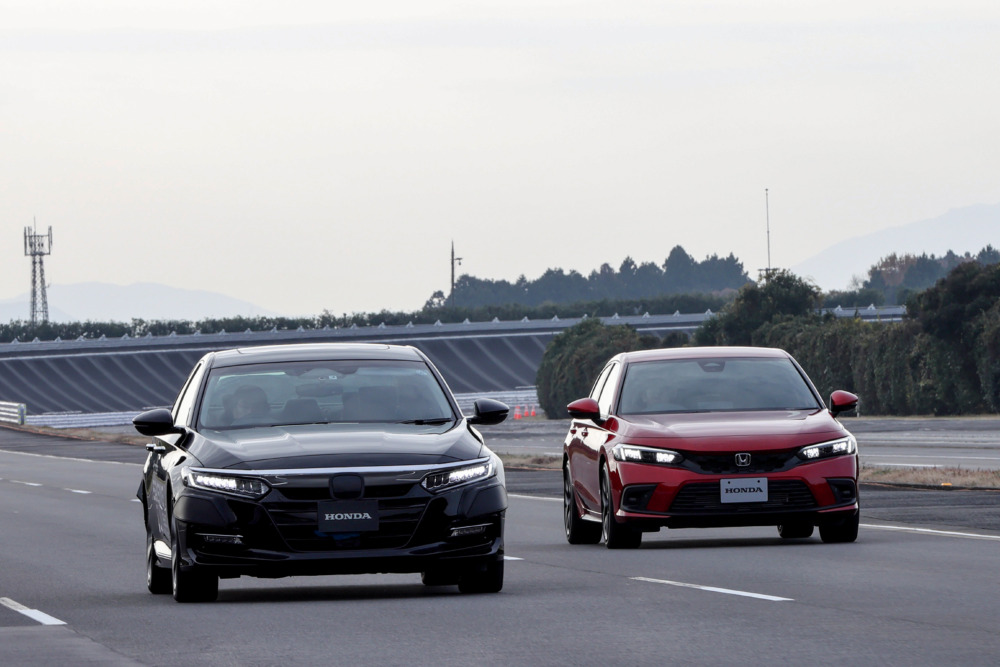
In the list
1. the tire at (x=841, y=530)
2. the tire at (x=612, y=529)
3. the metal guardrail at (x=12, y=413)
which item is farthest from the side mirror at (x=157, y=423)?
the metal guardrail at (x=12, y=413)

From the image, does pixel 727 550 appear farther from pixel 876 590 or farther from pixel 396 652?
pixel 396 652

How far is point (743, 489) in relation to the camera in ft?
48.9

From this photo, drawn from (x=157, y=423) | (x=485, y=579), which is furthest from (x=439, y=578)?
(x=157, y=423)

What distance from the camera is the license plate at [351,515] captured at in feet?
36.4

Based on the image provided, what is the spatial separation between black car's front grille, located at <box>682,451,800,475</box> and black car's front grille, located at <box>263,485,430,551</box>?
14.1 feet

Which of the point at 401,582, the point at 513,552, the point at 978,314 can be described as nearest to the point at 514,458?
the point at 513,552

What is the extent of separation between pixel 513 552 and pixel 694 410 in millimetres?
2213

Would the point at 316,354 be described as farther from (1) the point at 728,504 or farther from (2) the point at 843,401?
(2) the point at 843,401

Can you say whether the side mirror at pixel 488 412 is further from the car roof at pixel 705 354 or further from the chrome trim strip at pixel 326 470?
the car roof at pixel 705 354

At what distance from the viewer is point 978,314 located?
7356cm

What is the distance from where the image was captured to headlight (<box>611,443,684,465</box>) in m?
15.1

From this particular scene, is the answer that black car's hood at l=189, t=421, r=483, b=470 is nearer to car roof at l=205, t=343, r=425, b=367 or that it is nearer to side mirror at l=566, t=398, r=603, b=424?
car roof at l=205, t=343, r=425, b=367

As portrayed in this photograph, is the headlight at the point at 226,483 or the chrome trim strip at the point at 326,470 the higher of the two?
the chrome trim strip at the point at 326,470

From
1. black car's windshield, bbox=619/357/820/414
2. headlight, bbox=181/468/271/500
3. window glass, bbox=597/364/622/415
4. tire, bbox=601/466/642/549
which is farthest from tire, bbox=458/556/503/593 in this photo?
window glass, bbox=597/364/622/415
